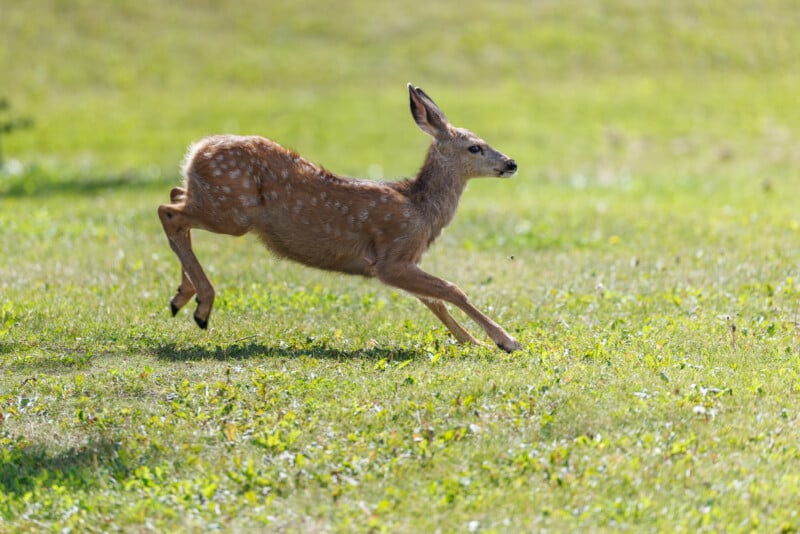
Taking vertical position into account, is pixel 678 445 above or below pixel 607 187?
above

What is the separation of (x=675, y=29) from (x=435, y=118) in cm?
2575

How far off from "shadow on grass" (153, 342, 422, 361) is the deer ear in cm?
203

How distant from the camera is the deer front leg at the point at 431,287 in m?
8.09

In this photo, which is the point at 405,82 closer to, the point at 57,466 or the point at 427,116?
the point at 427,116

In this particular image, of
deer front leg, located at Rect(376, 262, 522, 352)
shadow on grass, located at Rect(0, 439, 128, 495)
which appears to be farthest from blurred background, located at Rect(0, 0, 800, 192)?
shadow on grass, located at Rect(0, 439, 128, 495)

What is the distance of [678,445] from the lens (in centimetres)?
608

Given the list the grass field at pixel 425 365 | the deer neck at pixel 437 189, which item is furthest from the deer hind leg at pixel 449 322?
the deer neck at pixel 437 189

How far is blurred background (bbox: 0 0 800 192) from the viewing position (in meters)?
23.3

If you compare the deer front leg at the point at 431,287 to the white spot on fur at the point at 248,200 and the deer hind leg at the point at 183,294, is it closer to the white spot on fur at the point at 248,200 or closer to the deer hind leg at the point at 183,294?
the white spot on fur at the point at 248,200

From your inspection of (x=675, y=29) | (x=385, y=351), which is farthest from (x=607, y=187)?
(x=675, y=29)

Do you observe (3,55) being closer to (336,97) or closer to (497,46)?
(336,97)

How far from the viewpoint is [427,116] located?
366 inches

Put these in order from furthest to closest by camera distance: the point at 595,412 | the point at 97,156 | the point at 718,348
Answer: the point at 97,156, the point at 718,348, the point at 595,412

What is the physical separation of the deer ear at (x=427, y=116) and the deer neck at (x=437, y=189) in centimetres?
14
